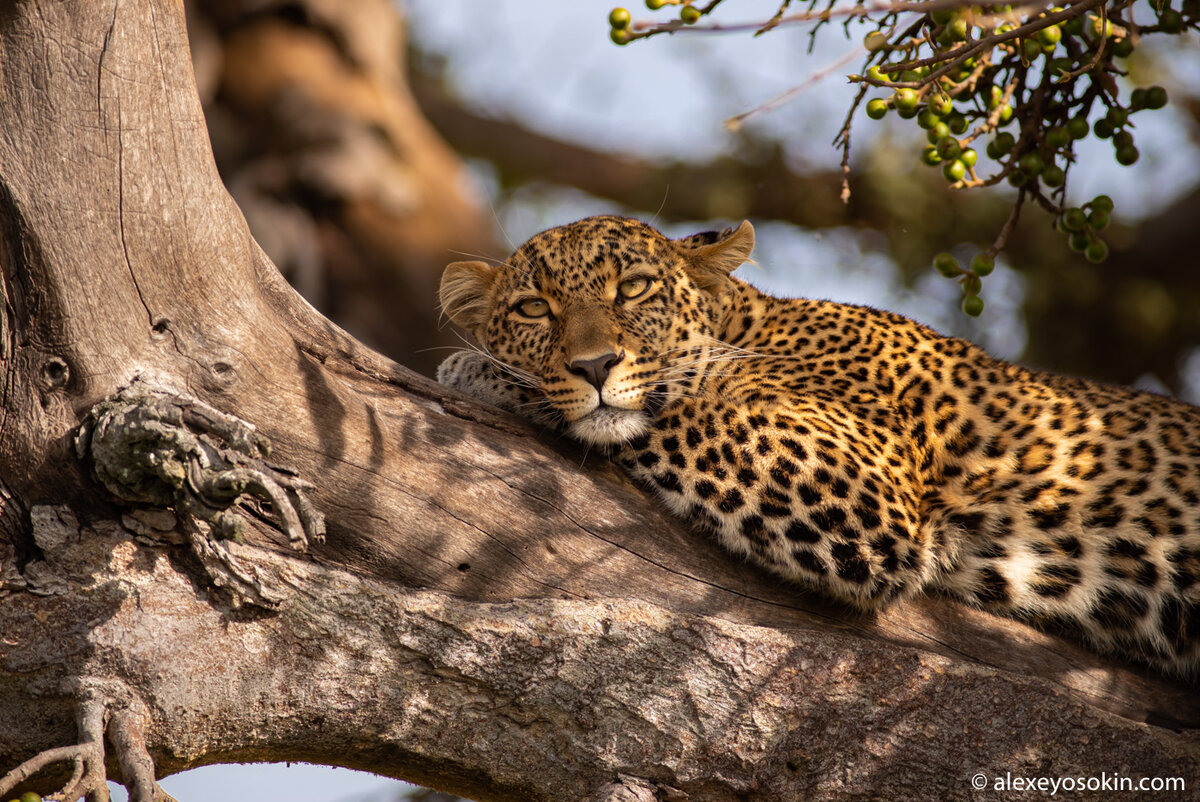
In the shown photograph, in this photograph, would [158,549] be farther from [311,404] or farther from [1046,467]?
[1046,467]

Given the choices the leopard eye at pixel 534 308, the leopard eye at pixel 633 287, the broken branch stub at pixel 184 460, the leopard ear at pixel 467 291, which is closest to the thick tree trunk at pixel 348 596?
A: the broken branch stub at pixel 184 460

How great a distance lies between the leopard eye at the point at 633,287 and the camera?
6.47 metres

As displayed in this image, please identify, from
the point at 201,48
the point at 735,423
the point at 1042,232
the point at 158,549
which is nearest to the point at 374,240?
the point at 201,48

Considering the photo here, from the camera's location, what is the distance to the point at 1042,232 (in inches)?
549

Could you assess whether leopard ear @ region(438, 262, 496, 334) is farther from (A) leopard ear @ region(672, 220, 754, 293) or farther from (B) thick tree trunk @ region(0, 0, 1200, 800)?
(B) thick tree trunk @ region(0, 0, 1200, 800)

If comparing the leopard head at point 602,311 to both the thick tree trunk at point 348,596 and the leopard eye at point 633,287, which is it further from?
the thick tree trunk at point 348,596

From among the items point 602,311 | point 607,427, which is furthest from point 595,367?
point 602,311

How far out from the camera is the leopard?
5336 mm

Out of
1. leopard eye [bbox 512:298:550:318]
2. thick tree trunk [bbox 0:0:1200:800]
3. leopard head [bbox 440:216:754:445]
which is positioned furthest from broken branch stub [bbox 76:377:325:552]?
leopard eye [bbox 512:298:550:318]

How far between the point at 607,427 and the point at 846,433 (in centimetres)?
121

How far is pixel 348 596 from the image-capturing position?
4367 millimetres

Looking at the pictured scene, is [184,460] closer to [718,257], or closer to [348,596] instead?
[348,596]

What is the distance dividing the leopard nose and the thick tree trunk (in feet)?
A: 1.96

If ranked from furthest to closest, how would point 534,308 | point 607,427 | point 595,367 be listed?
1. point 534,308
2. point 595,367
3. point 607,427
